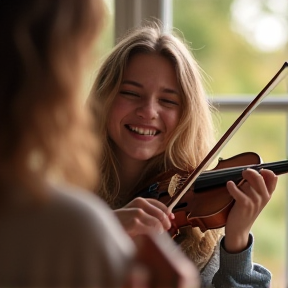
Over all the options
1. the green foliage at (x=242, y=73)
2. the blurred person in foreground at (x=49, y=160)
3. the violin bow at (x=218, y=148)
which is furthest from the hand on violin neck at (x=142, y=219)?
the green foliage at (x=242, y=73)

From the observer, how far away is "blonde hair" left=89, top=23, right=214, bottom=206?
1.83m

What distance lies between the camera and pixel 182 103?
1826mm

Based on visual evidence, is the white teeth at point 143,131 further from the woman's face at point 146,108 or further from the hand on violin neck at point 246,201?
the hand on violin neck at point 246,201

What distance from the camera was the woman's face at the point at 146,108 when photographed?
180 centimetres

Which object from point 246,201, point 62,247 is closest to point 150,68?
point 246,201

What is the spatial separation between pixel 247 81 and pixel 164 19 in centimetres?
45

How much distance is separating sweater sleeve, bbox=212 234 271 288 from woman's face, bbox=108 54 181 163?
31 cm

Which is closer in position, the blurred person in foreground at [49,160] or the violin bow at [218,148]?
the blurred person in foreground at [49,160]

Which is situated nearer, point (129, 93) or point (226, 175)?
point (226, 175)

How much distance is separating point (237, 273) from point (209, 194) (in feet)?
0.58

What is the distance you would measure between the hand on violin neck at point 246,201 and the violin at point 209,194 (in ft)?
0.07

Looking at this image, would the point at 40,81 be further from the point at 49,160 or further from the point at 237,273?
the point at 237,273

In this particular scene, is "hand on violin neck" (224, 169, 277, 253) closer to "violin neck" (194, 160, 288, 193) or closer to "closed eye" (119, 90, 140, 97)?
"violin neck" (194, 160, 288, 193)

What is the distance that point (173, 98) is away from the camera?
182 cm
